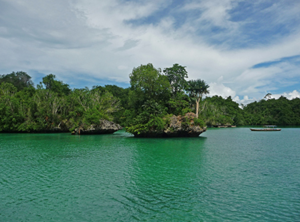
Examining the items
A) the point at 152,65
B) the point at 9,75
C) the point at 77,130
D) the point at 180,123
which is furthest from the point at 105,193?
the point at 9,75

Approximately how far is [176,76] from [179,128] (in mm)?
11164

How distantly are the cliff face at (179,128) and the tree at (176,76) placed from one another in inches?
247

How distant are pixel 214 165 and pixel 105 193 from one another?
379 inches

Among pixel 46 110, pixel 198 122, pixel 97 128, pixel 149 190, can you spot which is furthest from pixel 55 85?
pixel 149 190

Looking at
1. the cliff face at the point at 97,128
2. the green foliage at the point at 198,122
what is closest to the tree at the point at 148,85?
the green foliage at the point at 198,122

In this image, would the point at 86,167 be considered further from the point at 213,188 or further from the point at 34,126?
the point at 34,126

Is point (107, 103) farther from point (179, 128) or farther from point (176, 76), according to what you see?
point (179, 128)

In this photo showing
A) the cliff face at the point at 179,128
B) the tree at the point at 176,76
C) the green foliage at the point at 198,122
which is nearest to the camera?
the cliff face at the point at 179,128

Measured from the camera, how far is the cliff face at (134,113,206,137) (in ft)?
129

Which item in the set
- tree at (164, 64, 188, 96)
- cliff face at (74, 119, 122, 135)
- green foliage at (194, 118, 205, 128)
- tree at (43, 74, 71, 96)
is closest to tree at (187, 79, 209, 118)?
tree at (164, 64, 188, 96)

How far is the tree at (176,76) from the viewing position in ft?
144

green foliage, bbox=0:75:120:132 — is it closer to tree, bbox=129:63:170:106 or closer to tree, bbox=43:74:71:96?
tree, bbox=43:74:71:96

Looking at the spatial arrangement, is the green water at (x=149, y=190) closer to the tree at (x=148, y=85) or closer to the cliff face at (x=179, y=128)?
the cliff face at (x=179, y=128)

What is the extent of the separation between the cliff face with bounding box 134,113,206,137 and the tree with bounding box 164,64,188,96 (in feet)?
20.6
